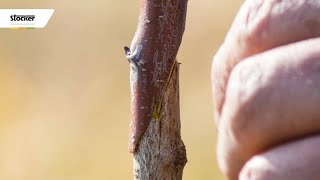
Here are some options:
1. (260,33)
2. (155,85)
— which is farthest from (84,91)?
(260,33)

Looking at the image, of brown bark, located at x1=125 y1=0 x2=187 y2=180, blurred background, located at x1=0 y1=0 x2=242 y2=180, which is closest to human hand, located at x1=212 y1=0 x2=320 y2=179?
brown bark, located at x1=125 y1=0 x2=187 y2=180

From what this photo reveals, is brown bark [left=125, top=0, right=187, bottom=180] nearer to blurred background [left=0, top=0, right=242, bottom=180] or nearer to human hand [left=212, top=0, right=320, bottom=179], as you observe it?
human hand [left=212, top=0, right=320, bottom=179]

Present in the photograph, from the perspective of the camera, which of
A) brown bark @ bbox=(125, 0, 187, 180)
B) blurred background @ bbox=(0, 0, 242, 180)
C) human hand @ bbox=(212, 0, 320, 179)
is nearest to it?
human hand @ bbox=(212, 0, 320, 179)

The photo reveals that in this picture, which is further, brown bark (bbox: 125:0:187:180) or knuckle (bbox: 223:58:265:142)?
brown bark (bbox: 125:0:187:180)

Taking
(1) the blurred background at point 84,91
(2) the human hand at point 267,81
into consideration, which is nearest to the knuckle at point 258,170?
(2) the human hand at point 267,81

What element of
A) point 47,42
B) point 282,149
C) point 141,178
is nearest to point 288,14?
point 282,149

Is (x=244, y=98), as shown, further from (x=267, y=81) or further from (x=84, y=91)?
(x=84, y=91)
